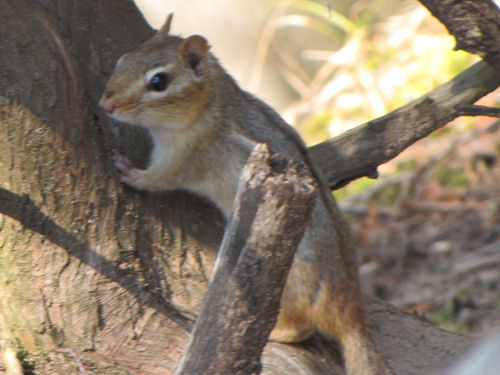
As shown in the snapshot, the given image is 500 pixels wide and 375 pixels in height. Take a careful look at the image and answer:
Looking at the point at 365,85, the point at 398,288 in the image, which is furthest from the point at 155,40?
the point at 365,85

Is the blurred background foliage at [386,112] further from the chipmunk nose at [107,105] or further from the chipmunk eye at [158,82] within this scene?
the chipmunk nose at [107,105]

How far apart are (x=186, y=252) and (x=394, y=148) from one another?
3.01 ft

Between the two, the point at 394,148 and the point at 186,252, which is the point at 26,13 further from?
the point at 394,148

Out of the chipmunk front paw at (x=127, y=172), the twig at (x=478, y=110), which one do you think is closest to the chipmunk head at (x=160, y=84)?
the chipmunk front paw at (x=127, y=172)

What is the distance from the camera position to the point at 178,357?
2043 mm

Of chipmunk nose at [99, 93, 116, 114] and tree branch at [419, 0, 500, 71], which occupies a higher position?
tree branch at [419, 0, 500, 71]

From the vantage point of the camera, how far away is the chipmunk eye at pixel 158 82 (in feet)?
7.32

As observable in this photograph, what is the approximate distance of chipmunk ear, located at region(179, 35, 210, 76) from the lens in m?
2.31

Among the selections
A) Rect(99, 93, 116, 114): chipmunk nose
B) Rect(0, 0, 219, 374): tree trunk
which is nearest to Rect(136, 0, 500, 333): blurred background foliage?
Rect(99, 93, 116, 114): chipmunk nose

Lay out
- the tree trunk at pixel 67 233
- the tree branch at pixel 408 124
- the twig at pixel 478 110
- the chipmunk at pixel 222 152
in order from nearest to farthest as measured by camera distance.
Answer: the tree trunk at pixel 67 233 < the chipmunk at pixel 222 152 < the twig at pixel 478 110 < the tree branch at pixel 408 124

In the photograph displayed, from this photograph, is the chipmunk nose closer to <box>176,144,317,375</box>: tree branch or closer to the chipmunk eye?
the chipmunk eye

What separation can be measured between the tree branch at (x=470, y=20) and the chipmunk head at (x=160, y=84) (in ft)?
2.53

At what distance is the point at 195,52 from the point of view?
2.34 meters

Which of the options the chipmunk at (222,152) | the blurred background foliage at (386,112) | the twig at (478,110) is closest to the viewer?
the chipmunk at (222,152)
